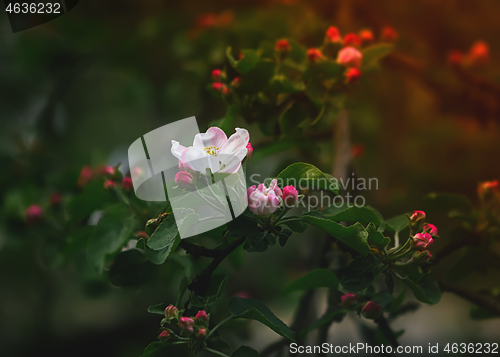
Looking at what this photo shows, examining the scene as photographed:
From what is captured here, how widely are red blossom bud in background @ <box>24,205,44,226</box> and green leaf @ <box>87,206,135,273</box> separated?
341 millimetres

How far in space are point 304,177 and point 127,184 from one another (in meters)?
0.31

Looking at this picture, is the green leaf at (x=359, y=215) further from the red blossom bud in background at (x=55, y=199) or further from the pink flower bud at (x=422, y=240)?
the red blossom bud in background at (x=55, y=199)

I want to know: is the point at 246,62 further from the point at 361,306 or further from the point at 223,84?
the point at 361,306

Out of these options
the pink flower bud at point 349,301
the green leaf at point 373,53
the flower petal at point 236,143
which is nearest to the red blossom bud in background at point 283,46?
the green leaf at point 373,53

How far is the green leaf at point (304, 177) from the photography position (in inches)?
16.2

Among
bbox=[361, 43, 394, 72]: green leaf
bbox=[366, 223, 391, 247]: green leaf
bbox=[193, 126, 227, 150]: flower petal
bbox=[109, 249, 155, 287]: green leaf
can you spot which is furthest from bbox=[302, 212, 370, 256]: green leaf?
bbox=[361, 43, 394, 72]: green leaf

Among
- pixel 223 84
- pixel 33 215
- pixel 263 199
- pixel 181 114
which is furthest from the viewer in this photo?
pixel 181 114

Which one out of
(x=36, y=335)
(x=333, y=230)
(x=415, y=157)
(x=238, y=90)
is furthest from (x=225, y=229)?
(x=36, y=335)

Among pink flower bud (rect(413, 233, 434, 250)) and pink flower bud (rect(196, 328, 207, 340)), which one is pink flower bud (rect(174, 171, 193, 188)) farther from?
pink flower bud (rect(413, 233, 434, 250))

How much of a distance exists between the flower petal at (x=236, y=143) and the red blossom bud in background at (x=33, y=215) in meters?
0.64

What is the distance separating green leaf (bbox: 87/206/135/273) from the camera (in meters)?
0.56

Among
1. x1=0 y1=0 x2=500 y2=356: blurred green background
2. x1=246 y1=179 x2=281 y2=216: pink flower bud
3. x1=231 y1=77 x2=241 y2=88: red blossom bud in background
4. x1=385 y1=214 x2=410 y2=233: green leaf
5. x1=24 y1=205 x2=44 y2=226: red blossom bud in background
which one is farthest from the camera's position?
x1=0 y1=0 x2=500 y2=356: blurred green background

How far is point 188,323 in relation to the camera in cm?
38

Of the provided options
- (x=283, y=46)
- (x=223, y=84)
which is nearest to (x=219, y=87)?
(x=223, y=84)
